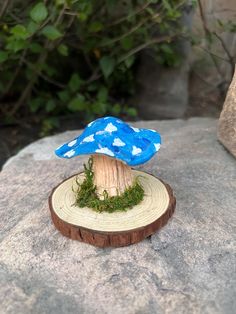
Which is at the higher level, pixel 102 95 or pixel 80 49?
pixel 80 49

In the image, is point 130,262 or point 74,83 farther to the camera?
point 74,83

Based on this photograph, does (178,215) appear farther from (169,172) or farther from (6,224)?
(6,224)

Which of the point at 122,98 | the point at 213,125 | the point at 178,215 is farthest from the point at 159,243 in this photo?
the point at 122,98

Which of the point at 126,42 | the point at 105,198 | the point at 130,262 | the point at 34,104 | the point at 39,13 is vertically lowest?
the point at 34,104

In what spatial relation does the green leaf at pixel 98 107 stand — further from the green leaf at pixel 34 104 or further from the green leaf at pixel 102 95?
the green leaf at pixel 34 104

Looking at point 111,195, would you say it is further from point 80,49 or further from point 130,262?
point 80,49

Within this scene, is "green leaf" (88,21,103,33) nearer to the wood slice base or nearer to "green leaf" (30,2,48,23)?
"green leaf" (30,2,48,23)

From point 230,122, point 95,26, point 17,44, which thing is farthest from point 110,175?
point 95,26

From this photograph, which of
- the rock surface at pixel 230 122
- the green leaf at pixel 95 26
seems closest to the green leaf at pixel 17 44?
the green leaf at pixel 95 26
